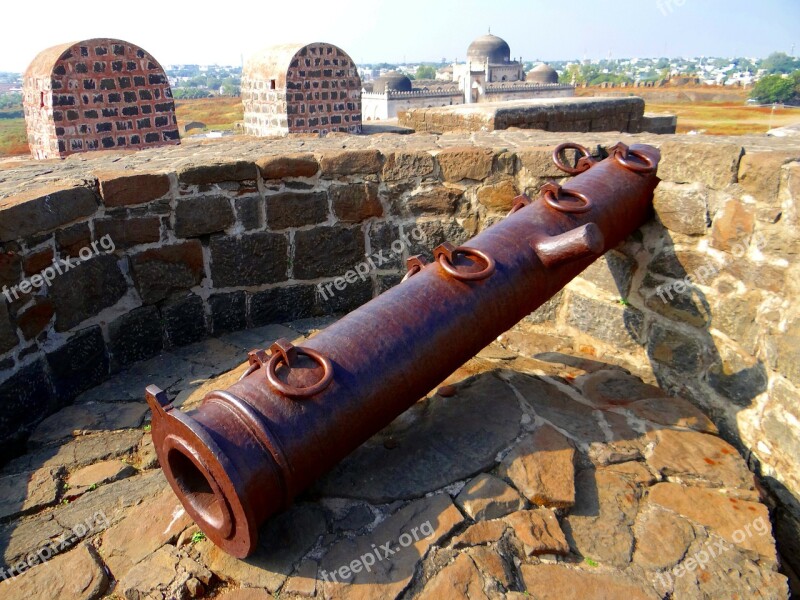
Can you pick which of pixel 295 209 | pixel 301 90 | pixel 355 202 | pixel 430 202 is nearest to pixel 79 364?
pixel 295 209

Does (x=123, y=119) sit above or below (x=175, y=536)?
above

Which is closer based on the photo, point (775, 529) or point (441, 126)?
point (775, 529)

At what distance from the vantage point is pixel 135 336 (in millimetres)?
3193

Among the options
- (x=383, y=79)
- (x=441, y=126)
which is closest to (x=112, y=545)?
(x=441, y=126)

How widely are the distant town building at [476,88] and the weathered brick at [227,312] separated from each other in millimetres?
20115

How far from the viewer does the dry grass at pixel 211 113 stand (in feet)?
150

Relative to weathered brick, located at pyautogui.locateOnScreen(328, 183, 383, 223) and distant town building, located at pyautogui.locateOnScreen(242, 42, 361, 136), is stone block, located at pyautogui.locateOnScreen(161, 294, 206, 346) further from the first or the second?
distant town building, located at pyautogui.locateOnScreen(242, 42, 361, 136)

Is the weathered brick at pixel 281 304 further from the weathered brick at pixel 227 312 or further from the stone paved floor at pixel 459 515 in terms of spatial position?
the stone paved floor at pixel 459 515

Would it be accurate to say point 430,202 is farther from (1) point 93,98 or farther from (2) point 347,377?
(1) point 93,98

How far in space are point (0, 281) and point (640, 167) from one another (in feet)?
8.89

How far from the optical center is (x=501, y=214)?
345 centimetres

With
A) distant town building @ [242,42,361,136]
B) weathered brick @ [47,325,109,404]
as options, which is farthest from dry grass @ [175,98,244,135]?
weathered brick @ [47,325,109,404]

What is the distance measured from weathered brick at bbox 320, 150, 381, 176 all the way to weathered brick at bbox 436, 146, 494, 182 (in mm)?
346

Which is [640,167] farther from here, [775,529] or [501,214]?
[775,529]
